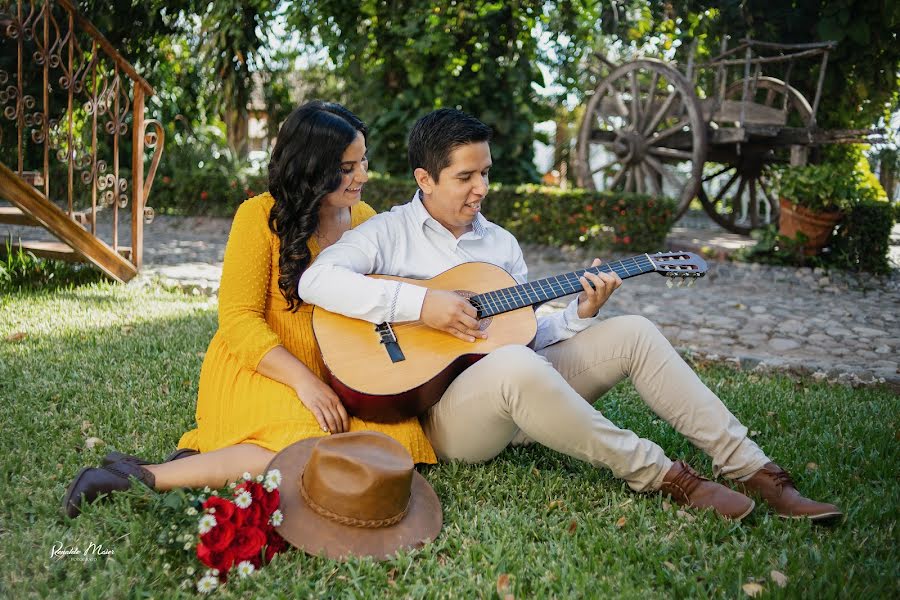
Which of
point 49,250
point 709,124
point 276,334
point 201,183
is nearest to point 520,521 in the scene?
point 276,334

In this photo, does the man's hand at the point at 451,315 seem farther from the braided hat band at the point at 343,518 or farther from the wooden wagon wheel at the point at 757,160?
the wooden wagon wheel at the point at 757,160

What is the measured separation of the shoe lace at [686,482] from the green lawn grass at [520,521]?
0.07 m

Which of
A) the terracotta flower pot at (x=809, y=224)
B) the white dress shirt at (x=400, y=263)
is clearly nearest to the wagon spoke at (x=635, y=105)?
the terracotta flower pot at (x=809, y=224)

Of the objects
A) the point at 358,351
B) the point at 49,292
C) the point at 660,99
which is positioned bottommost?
the point at 49,292

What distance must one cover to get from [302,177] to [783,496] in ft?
6.03

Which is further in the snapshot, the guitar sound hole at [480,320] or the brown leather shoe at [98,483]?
the guitar sound hole at [480,320]

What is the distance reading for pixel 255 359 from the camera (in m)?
2.48

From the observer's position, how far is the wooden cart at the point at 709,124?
8.32 m

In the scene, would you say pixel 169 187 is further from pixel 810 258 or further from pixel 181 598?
pixel 181 598

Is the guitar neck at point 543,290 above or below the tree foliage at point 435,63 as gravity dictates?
below

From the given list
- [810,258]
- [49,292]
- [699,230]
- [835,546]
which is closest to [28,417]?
[49,292]

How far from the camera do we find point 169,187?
10891 millimetres

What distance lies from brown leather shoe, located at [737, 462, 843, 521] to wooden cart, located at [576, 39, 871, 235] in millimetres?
6491

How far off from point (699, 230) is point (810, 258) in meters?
4.02
